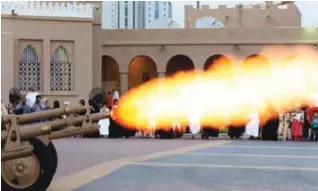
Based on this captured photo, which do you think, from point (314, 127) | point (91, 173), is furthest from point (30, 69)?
point (91, 173)

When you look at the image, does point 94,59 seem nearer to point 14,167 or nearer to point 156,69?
point 156,69

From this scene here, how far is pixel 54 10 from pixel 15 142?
26.6 m

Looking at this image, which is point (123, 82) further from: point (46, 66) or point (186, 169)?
point (186, 169)

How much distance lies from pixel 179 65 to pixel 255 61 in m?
5.24

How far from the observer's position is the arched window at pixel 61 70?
3606 centimetres

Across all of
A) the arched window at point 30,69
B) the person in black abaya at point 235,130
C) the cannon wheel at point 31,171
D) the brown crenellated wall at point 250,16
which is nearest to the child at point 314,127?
the person in black abaya at point 235,130

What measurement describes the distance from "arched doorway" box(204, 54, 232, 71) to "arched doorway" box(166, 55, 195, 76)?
3.71ft

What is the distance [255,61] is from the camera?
1582 inches

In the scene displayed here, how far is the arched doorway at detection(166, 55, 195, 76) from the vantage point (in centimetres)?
4259

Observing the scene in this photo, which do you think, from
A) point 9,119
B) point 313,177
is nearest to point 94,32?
point 313,177

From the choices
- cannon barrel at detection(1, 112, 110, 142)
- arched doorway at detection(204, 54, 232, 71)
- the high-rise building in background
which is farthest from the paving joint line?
the high-rise building in background

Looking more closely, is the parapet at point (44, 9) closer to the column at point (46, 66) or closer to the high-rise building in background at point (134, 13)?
the column at point (46, 66)

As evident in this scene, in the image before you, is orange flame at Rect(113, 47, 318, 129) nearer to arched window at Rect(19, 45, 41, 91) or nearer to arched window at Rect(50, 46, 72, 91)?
arched window at Rect(50, 46, 72, 91)

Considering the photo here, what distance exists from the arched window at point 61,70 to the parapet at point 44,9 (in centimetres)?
170
